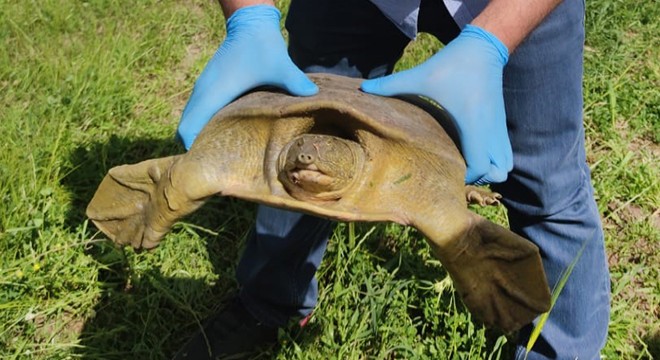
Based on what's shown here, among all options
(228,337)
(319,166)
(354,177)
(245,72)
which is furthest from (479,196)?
(228,337)

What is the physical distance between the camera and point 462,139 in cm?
A: 168

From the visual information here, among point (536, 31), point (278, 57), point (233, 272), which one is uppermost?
point (278, 57)

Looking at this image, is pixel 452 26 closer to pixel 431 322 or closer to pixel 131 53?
pixel 431 322

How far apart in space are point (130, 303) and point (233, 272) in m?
0.36

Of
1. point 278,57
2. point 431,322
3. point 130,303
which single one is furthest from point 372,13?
point 130,303

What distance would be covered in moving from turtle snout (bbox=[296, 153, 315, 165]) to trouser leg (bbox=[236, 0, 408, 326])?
0.58 meters

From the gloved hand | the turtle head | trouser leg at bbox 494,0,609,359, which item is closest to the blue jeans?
trouser leg at bbox 494,0,609,359

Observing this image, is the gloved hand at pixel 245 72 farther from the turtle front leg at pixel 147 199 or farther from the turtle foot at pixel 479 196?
the turtle foot at pixel 479 196

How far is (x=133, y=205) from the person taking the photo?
5.76 ft

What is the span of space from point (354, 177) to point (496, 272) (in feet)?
1.17

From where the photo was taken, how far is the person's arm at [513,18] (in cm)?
169

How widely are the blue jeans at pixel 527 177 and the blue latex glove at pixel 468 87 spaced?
0.69 ft

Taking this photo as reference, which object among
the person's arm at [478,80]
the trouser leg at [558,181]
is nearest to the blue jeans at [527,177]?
the trouser leg at [558,181]

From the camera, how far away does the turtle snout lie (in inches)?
59.6
